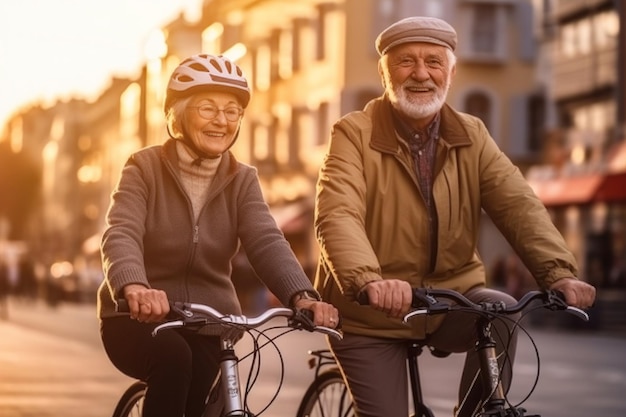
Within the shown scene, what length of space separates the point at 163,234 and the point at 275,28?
56946 millimetres

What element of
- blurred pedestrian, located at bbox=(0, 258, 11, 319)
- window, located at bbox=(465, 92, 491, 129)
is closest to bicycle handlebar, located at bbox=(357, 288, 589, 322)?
blurred pedestrian, located at bbox=(0, 258, 11, 319)

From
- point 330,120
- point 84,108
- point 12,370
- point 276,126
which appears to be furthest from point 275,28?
point 84,108

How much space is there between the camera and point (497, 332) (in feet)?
20.9

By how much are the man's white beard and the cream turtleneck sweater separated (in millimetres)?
657

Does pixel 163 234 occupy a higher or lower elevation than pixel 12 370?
higher

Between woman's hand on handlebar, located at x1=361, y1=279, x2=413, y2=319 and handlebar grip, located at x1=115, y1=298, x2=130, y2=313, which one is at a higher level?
woman's hand on handlebar, located at x1=361, y1=279, x2=413, y2=319

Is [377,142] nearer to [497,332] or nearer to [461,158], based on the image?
[461,158]

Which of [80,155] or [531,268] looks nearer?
[531,268]

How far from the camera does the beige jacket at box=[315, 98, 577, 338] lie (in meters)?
6.39

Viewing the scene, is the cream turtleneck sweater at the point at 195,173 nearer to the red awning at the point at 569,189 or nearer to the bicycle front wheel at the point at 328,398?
the bicycle front wheel at the point at 328,398

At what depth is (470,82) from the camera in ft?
190

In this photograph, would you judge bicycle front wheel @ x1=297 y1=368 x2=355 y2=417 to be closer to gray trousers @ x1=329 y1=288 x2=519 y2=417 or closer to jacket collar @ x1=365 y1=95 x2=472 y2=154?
gray trousers @ x1=329 y1=288 x2=519 y2=417

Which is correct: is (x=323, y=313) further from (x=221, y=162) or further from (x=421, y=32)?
(x=421, y=32)

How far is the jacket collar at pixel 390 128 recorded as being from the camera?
6500 millimetres
